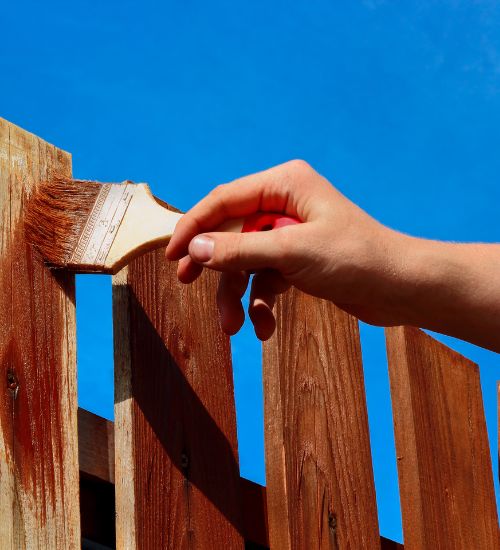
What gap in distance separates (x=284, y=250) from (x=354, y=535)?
4.26 ft

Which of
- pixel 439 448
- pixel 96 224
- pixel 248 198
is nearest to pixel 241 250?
pixel 248 198

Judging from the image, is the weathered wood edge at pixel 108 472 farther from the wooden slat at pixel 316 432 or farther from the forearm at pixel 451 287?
the forearm at pixel 451 287

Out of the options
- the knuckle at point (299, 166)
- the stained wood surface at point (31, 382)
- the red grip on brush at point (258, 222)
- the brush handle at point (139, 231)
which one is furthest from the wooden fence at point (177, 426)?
the knuckle at point (299, 166)

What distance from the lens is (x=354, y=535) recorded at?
2537mm

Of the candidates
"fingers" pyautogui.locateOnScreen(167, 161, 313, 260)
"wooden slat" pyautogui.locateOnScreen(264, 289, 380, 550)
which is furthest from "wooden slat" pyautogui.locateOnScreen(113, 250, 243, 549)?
"fingers" pyautogui.locateOnScreen(167, 161, 313, 260)

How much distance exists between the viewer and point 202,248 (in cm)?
155

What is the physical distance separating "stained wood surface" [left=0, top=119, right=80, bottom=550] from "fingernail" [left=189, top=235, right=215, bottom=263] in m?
0.48

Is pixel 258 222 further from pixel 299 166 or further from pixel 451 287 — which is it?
pixel 451 287

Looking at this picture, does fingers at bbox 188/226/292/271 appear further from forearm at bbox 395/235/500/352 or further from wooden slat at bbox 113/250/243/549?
wooden slat at bbox 113/250/243/549

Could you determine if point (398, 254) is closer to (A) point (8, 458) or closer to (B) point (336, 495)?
(A) point (8, 458)

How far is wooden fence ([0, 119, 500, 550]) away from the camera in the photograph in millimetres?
1852

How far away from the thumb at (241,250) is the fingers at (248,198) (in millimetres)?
66

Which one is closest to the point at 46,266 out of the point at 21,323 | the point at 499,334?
the point at 21,323

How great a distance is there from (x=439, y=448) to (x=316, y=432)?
0.72 meters
